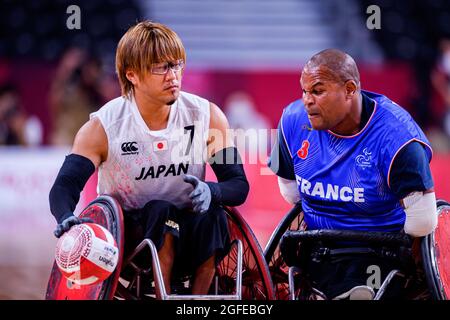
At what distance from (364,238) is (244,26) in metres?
8.95

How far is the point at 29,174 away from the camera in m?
9.20

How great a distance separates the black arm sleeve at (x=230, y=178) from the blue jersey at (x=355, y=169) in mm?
307

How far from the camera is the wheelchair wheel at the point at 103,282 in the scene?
10.8 ft

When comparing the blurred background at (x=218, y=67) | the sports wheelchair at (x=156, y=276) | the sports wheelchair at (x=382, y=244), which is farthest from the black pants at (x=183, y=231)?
the blurred background at (x=218, y=67)

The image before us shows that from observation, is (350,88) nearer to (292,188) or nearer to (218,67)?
(292,188)

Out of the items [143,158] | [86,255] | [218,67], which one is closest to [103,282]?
[86,255]

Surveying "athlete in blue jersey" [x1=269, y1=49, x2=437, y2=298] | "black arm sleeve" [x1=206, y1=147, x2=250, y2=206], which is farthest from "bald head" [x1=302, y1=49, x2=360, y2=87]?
"black arm sleeve" [x1=206, y1=147, x2=250, y2=206]

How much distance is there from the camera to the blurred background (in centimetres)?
912

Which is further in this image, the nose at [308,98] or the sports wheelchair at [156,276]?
the nose at [308,98]

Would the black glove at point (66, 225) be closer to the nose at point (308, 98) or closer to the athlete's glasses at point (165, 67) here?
the athlete's glasses at point (165, 67)

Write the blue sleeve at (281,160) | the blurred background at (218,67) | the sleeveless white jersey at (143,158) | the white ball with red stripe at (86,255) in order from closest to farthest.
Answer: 1. the white ball with red stripe at (86,255)
2. the sleeveless white jersey at (143,158)
3. the blue sleeve at (281,160)
4. the blurred background at (218,67)

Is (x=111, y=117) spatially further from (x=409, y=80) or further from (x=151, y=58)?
(x=409, y=80)

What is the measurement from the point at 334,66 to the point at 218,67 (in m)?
7.51

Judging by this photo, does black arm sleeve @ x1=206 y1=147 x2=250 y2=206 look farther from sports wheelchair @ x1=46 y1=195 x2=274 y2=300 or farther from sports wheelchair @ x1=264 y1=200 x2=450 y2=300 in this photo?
sports wheelchair @ x1=264 y1=200 x2=450 y2=300
